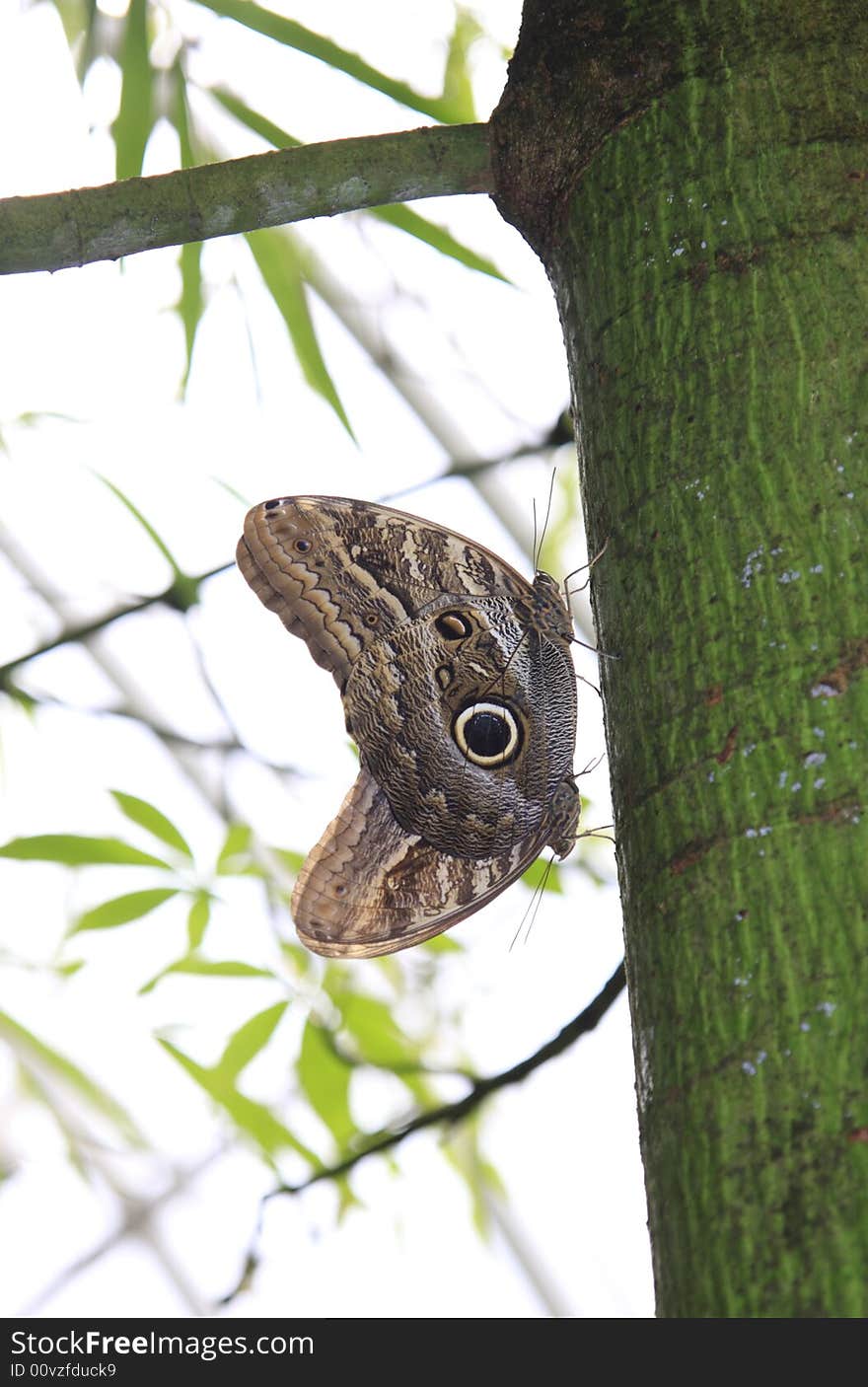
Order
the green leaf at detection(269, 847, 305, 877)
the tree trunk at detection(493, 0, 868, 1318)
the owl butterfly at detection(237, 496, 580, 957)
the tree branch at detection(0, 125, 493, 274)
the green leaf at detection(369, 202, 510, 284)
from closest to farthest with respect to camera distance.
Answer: the tree trunk at detection(493, 0, 868, 1318) → the tree branch at detection(0, 125, 493, 274) → the owl butterfly at detection(237, 496, 580, 957) → the green leaf at detection(369, 202, 510, 284) → the green leaf at detection(269, 847, 305, 877)

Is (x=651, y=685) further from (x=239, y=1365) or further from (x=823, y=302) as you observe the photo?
(x=239, y=1365)

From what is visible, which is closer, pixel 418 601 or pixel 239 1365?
pixel 239 1365

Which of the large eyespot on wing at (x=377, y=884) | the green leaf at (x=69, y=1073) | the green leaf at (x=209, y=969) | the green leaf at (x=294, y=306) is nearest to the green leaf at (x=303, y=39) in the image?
the green leaf at (x=294, y=306)

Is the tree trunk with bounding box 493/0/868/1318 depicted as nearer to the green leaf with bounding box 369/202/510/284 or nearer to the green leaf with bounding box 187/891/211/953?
the green leaf with bounding box 369/202/510/284

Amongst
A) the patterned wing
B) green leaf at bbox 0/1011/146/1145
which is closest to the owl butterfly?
the patterned wing

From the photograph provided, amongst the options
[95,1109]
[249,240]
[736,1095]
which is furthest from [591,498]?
[95,1109]
